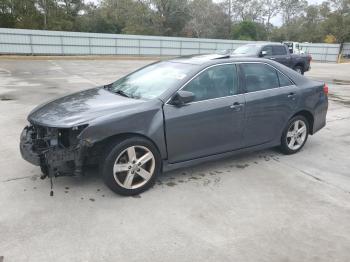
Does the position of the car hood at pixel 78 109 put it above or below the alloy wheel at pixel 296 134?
above

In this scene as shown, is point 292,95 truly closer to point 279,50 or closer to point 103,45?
point 279,50

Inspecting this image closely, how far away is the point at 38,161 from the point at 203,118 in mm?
1949

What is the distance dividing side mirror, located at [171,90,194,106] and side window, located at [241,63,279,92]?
105 cm

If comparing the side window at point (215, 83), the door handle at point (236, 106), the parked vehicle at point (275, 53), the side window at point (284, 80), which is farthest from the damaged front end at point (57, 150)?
the parked vehicle at point (275, 53)

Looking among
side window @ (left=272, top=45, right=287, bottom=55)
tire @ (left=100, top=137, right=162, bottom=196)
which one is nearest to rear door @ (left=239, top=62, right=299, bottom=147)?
tire @ (left=100, top=137, right=162, bottom=196)

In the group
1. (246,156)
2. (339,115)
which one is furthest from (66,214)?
(339,115)

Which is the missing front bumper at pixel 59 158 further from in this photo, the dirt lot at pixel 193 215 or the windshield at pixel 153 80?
the windshield at pixel 153 80

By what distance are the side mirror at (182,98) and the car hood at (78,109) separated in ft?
1.28

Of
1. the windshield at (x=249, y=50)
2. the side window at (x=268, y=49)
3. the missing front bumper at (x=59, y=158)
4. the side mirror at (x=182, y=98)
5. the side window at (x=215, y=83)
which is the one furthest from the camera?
the side window at (x=268, y=49)

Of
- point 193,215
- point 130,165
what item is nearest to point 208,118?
point 130,165

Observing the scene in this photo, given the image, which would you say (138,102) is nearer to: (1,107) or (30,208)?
(30,208)

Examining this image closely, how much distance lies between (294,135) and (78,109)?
330 cm

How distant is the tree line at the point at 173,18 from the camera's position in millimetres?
38875

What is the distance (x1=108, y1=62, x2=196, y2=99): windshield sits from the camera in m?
4.14
